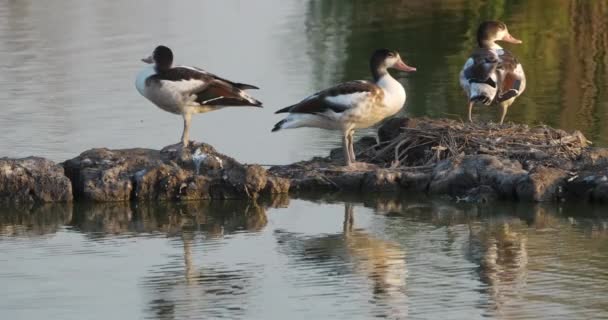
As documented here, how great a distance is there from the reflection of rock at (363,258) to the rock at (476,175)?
118 centimetres

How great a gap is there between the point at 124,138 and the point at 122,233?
4.53m

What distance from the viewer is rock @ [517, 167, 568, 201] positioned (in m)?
15.1

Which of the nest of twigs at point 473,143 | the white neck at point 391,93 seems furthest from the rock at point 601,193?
the white neck at point 391,93

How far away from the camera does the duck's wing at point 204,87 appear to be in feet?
53.1

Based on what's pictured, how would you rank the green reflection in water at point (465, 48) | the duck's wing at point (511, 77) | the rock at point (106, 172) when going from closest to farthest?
the rock at point (106, 172) < the duck's wing at point (511, 77) < the green reflection in water at point (465, 48)

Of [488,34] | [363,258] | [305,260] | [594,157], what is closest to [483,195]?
[594,157]

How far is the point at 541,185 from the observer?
49.5ft

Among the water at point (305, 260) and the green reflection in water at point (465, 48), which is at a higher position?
the green reflection in water at point (465, 48)

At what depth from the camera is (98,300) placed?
11.8 meters

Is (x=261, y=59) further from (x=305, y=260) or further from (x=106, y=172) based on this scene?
(x=305, y=260)

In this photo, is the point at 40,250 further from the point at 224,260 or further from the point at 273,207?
the point at 273,207

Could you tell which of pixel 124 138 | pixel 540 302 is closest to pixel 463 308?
pixel 540 302

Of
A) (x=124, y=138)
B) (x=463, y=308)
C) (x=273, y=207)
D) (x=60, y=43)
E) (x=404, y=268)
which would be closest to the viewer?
(x=463, y=308)

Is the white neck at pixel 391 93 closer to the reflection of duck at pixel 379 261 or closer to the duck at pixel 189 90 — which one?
the duck at pixel 189 90
